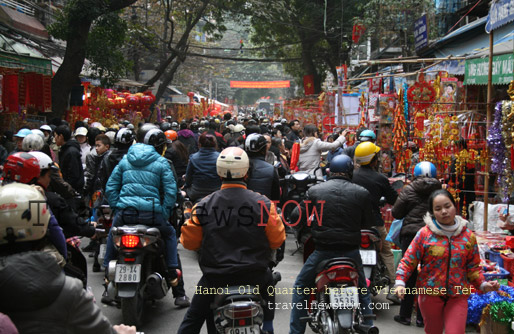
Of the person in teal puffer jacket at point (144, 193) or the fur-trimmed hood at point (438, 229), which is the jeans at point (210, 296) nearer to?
the fur-trimmed hood at point (438, 229)

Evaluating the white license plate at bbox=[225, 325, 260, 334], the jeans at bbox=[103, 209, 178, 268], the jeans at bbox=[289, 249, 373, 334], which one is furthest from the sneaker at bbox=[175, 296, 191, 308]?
the white license plate at bbox=[225, 325, 260, 334]

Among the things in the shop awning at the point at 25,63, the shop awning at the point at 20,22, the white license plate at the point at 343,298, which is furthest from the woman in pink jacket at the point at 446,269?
the shop awning at the point at 20,22

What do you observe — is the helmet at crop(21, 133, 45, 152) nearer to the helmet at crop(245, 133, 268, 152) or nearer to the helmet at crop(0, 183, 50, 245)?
the helmet at crop(245, 133, 268, 152)

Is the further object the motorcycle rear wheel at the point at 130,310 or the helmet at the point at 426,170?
the helmet at the point at 426,170

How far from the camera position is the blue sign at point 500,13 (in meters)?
5.66

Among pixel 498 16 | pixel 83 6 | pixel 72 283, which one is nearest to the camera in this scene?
pixel 72 283

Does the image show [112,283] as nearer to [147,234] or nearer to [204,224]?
[147,234]

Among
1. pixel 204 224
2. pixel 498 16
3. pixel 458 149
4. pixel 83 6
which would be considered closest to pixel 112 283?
pixel 204 224

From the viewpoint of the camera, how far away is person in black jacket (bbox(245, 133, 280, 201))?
6504mm

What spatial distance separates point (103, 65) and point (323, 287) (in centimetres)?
1308

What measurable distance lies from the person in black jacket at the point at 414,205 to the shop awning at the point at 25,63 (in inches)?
351

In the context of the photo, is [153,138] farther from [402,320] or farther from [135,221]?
[402,320]

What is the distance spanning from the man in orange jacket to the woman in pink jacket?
1098mm

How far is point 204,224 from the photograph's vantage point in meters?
3.98
